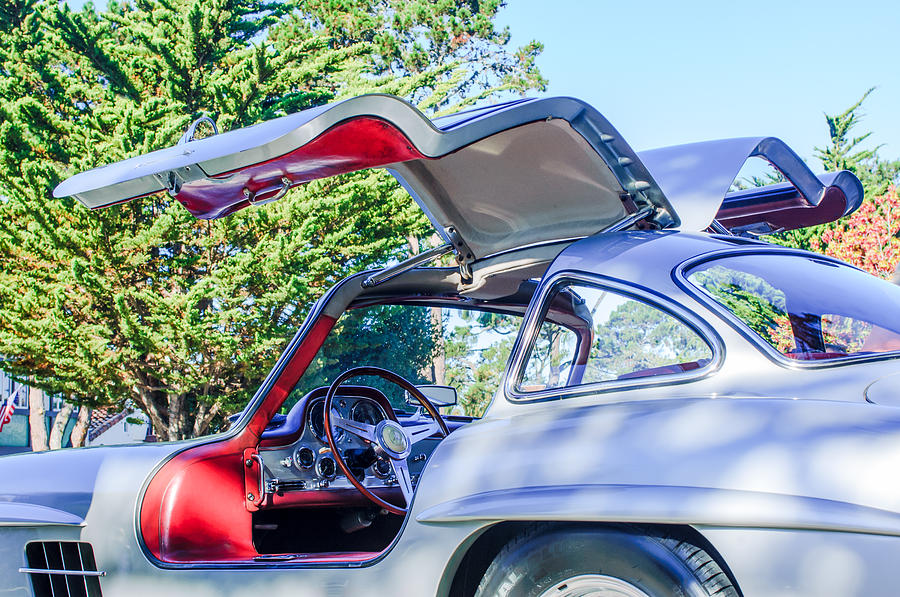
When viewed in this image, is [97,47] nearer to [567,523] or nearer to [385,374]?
[385,374]

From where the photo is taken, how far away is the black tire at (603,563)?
1.90 meters

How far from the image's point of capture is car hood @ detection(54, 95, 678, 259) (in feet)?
8.27

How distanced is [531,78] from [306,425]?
28.7 m

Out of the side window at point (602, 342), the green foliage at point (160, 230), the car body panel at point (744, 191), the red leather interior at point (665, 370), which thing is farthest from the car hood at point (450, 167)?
the green foliage at point (160, 230)

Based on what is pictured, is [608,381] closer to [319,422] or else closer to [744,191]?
[744,191]

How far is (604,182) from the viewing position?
2953mm

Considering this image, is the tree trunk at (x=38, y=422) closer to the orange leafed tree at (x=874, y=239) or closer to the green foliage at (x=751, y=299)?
the orange leafed tree at (x=874, y=239)

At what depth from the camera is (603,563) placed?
79.4 inches

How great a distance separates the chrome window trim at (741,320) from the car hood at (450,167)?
0.39m

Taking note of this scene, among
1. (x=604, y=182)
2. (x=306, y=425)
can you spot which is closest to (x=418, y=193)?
(x=604, y=182)

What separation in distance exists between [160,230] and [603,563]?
14235mm

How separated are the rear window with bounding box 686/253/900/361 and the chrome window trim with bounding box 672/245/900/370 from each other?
14 mm

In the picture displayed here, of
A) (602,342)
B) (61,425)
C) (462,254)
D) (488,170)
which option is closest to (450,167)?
(488,170)

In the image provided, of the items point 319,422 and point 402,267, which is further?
point 319,422
